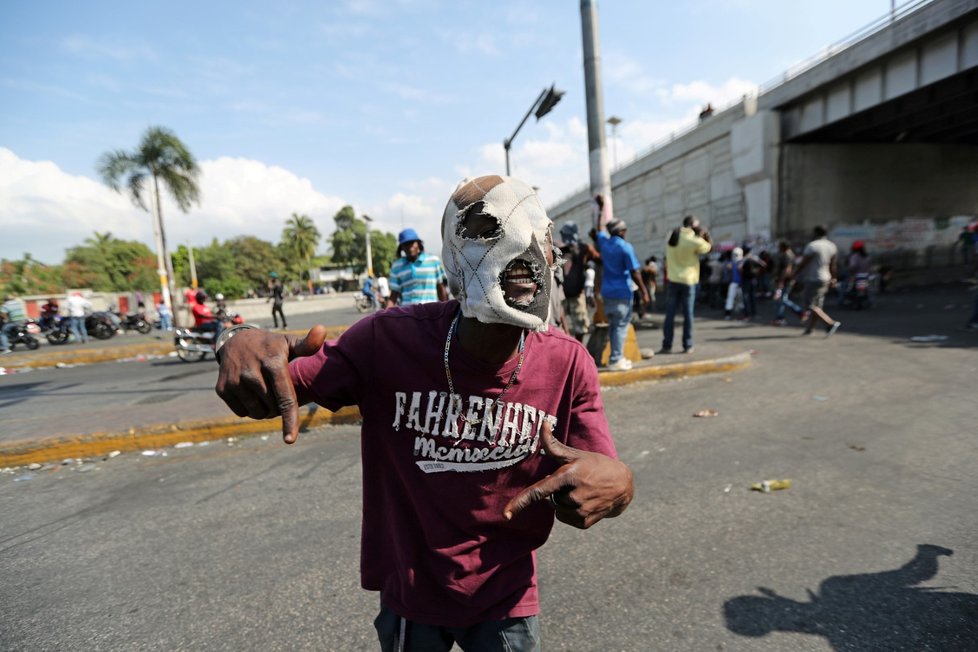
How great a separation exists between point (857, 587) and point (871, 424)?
2.59 metres

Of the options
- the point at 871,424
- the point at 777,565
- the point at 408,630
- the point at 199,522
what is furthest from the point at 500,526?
the point at 871,424

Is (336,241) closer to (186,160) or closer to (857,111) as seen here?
(186,160)

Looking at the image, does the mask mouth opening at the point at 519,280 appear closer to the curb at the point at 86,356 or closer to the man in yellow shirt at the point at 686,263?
the man in yellow shirt at the point at 686,263

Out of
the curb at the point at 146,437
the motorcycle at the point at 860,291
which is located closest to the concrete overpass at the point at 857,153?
the motorcycle at the point at 860,291

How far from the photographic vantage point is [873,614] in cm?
194

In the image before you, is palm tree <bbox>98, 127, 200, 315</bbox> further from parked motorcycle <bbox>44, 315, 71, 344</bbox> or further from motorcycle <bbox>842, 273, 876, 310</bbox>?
motorcycle <bbox>842, 273, 876, 310</bbox>

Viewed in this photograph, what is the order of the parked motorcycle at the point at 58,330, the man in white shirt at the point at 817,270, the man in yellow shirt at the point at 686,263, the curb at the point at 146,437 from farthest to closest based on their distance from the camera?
the parked motorcycle at the point at 58,330 < the man in white shirt at the point at 817,270 < the man in yellow shirt at the point at 686,263 < the curb at the point at 146,437

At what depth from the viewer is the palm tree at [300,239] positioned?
215ft

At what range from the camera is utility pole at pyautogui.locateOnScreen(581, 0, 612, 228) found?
7.39 m

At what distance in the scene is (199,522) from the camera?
3.07 meters

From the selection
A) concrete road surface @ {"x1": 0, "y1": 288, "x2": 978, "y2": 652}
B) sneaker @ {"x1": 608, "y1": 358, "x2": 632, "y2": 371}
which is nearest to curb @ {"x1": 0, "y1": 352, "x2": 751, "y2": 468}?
concrete road surface @ {"x1": 0, "y1": 288, "x2": 978, "y2": 652}

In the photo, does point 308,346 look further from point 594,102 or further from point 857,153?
point 857,153

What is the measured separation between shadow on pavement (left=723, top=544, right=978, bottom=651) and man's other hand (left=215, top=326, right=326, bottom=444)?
79.8 inches

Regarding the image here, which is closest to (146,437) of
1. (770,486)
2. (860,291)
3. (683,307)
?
(770,486)
